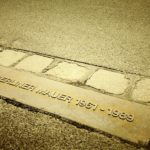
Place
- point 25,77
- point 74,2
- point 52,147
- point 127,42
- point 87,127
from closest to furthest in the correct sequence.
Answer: point 52,147 → point 87,127 → point 25,77 → point 127,42 → point 74,2

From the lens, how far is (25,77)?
6.89ft

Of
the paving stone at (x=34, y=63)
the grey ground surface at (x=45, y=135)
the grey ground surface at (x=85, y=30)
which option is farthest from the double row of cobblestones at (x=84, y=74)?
the grey ground surface at (x=45, y=135)

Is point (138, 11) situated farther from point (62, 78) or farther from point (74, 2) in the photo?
point (62, 78)

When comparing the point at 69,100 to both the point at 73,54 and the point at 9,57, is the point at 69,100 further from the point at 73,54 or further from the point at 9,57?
the point at 9,57

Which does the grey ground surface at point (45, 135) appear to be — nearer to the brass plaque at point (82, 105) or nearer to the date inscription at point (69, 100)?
the brass plaque at point (82, 105)

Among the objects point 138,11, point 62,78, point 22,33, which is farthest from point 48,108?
point 138,11

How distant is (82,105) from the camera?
69.8 inches

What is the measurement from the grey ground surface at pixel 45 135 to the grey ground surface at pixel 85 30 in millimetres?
789

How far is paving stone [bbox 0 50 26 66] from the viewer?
2.33m

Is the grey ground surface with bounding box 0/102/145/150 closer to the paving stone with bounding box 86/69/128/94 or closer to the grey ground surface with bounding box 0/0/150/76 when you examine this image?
the paving stone with bounding box 86/69/128/94

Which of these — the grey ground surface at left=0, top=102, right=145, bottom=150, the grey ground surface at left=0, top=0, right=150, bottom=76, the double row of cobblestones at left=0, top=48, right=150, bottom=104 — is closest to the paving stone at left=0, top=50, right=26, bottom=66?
the double row of cobblestones at left=0, top=48, right=150, bottom=104

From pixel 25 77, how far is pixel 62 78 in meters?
0.31

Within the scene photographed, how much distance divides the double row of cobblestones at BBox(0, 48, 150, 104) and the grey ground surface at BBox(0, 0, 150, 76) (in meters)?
0.10

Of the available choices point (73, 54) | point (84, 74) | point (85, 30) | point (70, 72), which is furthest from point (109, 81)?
point (85, 30)
